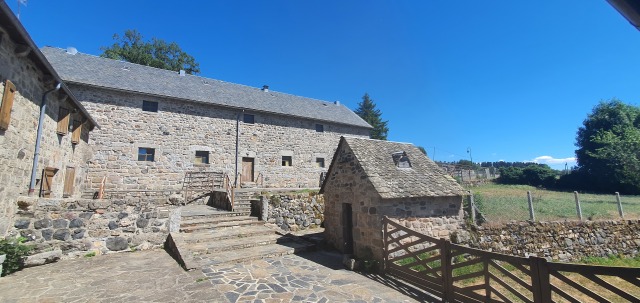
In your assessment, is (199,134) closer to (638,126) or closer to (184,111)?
(184,111)

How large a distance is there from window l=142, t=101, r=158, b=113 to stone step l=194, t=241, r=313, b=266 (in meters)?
12.2

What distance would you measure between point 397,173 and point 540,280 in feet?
14.8

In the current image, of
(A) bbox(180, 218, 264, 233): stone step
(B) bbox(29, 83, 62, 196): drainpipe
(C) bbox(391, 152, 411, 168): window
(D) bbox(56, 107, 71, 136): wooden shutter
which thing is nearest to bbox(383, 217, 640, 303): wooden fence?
(C) bbox(391, 152, 411, 168): window

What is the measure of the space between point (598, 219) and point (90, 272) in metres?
17.4

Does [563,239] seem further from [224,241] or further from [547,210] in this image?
[224,241]

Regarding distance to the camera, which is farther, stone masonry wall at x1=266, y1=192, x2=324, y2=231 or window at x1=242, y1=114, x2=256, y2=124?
window at x1=242, y1=114, x2=256, y2=124

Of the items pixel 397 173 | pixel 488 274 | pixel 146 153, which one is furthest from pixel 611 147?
pixel 146 153

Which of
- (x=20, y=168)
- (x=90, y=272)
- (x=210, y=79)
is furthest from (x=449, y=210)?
(x=210, y=79)

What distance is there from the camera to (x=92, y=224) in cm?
762

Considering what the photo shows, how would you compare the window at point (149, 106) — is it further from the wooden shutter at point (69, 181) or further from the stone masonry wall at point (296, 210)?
the stone masonry wall at point (296, 210)

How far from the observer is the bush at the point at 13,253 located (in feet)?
19.0

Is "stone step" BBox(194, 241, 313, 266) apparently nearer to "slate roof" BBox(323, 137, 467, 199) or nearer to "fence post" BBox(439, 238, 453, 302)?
"slate roof" BBox(323, 137, 467, 199)

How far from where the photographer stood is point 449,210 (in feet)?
27.5

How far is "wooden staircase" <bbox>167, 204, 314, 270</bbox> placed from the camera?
7.42 meters
